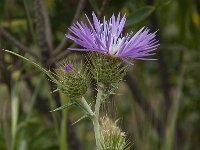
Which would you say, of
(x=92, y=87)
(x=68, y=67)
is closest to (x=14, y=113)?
(x=92, y=87)

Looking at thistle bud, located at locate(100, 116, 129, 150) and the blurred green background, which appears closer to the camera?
thistle bud, located at locate(100, 116, 129, 150)

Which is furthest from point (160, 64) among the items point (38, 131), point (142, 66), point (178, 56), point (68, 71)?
point (68, 71)

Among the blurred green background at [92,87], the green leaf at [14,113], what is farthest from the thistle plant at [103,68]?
the green leaf at [14,113]

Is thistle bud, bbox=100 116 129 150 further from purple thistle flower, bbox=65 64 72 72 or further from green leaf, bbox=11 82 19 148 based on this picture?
green leaf, bbox=11 82 19 148

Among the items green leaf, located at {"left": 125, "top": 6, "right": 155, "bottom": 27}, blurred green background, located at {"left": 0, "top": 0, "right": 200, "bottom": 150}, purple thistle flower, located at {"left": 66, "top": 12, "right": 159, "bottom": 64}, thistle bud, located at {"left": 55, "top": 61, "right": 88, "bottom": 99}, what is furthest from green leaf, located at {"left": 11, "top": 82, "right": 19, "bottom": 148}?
purple thistle flower, located at {"left": 66, "top": 12, "right": 159, "bottom": 64}

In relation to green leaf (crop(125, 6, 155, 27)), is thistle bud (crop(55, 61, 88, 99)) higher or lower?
lower

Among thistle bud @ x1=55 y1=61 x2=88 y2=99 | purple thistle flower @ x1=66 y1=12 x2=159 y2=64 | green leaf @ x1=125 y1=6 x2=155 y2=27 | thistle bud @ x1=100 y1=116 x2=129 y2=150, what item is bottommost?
thistle bud @ x1=100 y1=116 x2=129 y2=150

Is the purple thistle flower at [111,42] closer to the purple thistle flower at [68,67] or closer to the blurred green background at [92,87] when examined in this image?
the purple thistle flower at [68,67]
